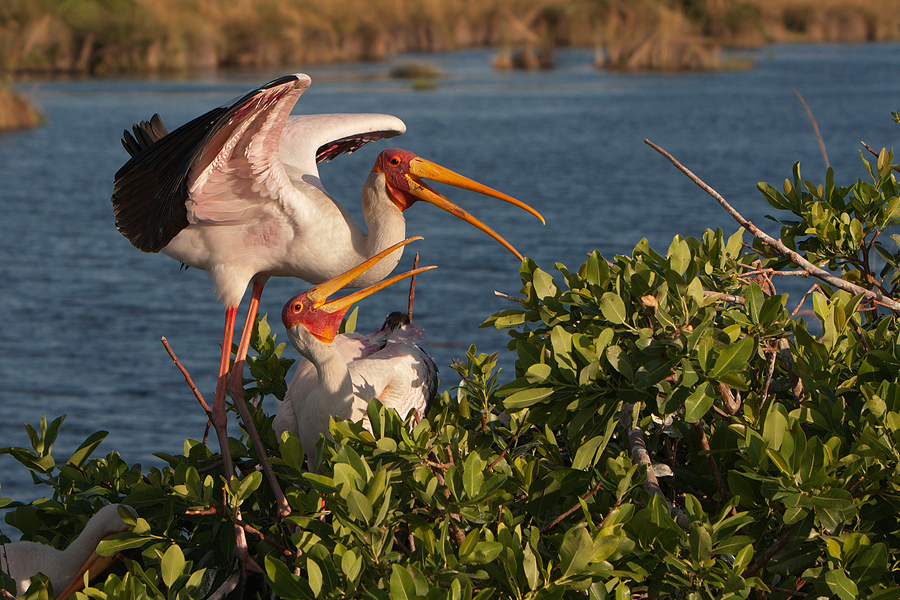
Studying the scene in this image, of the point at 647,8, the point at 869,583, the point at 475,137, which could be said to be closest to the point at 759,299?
the point at 869,583

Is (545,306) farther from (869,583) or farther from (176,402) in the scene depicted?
(176,402)

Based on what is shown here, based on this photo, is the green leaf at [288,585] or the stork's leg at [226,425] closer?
the green leaf at [288,585]

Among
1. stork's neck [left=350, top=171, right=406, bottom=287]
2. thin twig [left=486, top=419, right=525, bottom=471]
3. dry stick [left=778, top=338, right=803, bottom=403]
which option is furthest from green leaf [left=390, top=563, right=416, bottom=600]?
stork's neck [left=350, top=171, right=406, bottom=287]

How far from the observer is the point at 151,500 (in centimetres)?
317

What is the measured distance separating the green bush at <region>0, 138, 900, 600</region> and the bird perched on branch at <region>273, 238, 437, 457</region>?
2.47ft

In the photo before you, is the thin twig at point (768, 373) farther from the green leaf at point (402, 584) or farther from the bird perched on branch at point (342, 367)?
the bird perched on branch at point (342, 367)

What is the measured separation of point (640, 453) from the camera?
2.68 m

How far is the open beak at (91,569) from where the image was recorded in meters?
3.57

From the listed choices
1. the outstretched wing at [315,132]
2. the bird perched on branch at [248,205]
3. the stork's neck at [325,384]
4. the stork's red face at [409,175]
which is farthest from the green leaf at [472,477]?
the outstretched wing at [315,132]

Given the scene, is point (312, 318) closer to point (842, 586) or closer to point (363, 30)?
point (842, 586)

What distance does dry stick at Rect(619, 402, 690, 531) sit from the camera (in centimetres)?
258

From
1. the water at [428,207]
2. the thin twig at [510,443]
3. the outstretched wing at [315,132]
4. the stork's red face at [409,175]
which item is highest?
the outstretched wing at [315,132]

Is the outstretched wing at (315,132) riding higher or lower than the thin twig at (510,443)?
higher

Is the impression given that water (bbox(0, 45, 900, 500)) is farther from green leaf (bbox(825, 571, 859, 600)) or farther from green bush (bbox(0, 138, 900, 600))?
green leaf (bbox(825, 571, 859, 600))
